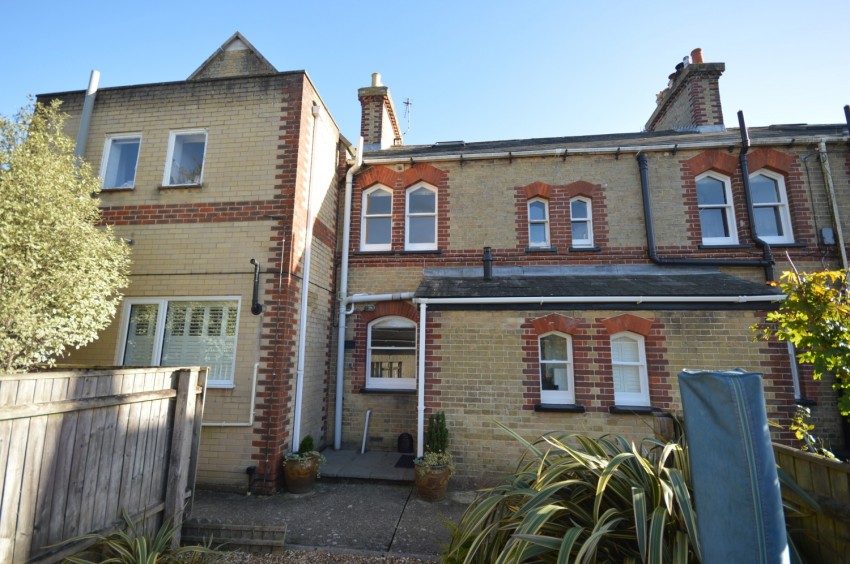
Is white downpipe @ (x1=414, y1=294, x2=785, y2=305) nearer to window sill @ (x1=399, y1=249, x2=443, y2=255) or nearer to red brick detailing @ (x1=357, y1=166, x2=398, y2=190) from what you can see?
window sill @ (x1=399, y1=249, x2=443, y2=255)

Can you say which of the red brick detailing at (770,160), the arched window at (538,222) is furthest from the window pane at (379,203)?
the red brick detailing at (770,160)

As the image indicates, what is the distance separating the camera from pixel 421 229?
9.29m

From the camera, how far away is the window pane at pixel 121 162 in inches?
300

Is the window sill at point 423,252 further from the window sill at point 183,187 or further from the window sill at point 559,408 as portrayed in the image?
the window sill at point 183,187

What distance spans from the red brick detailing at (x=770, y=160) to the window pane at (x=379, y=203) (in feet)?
27.7

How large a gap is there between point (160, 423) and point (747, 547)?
506 cm

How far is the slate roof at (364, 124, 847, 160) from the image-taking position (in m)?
9.18

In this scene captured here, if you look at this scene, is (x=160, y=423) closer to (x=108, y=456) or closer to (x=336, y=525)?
(x=108, y=456)

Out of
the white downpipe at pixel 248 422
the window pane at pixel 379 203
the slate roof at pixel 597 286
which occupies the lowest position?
the white downpipe at pixel 248 422

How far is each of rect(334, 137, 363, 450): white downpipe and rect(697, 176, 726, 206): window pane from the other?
8.12 meters

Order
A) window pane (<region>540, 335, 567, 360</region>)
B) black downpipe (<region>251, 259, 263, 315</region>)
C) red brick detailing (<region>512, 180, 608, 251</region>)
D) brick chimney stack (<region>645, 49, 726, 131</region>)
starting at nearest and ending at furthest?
black downpipe (<region>251, 259, 263, 315</region>) → window pane (<region>540, 335, 567, 360</region>) → red brick detailing (<region>512, 180, 608, 251</region>) → brick chimney stack (<region>645, 49, 726, 131</region>)

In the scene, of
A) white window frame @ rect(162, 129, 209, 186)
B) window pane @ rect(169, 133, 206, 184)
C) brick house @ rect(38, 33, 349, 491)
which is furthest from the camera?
window pane @ rect(169, 133, 206, 184)

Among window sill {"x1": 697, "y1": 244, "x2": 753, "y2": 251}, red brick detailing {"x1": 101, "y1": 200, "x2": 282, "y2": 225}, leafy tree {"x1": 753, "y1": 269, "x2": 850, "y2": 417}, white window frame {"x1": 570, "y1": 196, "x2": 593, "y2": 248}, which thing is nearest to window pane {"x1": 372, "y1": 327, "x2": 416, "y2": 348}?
red brick detailing {"x1": 101, "y1": 200, "x2": 282, "y2": 225}

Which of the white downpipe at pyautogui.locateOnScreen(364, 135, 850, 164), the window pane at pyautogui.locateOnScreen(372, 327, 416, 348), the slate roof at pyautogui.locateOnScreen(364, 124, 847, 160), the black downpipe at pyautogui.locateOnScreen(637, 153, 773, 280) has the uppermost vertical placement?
the slate roof at pyautogui.locateOnScreen(364, 124, 847, 160)
